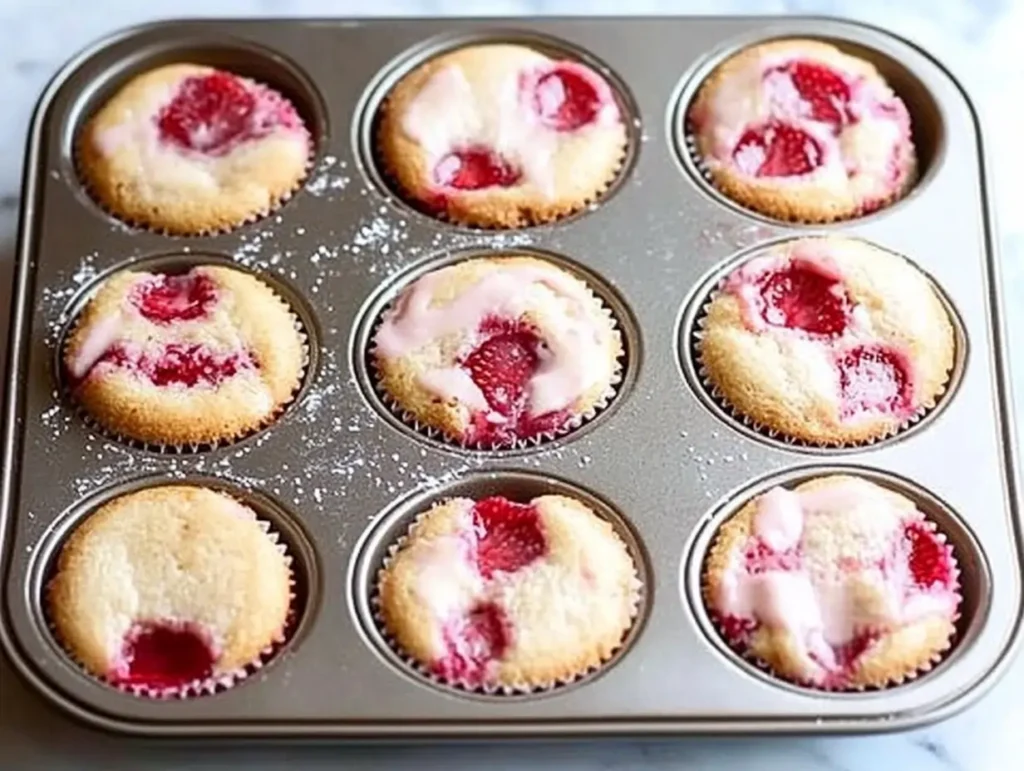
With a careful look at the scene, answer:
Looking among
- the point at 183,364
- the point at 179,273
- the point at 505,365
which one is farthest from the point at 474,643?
the point at 179,273

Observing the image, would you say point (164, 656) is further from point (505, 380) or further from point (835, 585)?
point (835, 585)

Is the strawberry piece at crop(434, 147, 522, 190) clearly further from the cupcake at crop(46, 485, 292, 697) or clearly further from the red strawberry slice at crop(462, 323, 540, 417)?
the cupcake at crop(46, 485, 292, 697)

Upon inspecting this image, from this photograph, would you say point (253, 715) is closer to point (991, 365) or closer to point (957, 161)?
point (991, 365)

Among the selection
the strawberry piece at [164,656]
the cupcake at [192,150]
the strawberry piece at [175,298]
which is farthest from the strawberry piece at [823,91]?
the strawberry piece at [164,656]

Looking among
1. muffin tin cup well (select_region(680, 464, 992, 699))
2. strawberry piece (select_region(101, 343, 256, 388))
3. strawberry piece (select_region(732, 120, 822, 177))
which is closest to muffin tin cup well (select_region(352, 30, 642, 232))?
strawberry piece (select_region(732, 120, 822, 177))

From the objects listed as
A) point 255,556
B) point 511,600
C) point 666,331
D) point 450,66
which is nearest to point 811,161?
point 666,331

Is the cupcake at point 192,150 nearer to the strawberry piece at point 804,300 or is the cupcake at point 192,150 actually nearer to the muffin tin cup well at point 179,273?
the muffin tin cup well at point 179,273
